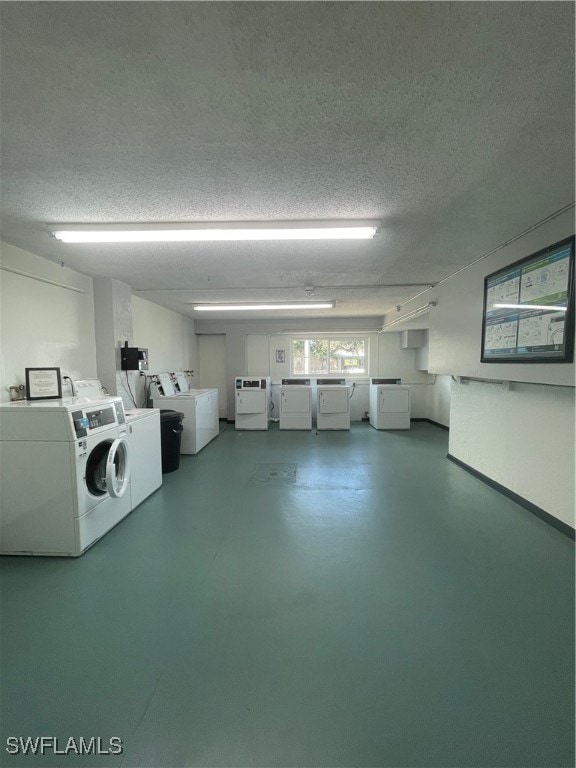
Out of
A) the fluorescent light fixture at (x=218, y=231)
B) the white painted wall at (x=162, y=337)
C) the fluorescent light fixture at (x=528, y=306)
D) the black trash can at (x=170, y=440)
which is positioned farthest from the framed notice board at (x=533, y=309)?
the white painted wall at (x=162, y=337)

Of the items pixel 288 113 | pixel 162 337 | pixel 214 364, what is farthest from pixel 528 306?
pixel 214 364

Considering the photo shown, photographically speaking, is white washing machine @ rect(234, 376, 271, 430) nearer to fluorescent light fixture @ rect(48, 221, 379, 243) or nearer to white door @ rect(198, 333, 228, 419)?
white door @ rect(198, 333, 228, 419)

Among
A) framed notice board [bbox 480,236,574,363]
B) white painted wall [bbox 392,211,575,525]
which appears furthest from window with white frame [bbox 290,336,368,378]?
framed notice board [bbox 480,236,574,363]

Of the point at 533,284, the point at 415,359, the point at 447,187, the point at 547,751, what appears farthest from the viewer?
the point at 415,359

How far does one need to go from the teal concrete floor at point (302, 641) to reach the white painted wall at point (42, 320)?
5.43ft

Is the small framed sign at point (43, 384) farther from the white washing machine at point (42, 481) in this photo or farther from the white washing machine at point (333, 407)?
the white washing machine at point (333, 407)

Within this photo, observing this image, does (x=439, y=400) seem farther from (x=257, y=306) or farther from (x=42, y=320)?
(x=42, y=320)

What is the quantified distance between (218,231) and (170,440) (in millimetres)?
2767

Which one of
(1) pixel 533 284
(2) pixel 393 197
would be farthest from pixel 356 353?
(2) pixel 393 197

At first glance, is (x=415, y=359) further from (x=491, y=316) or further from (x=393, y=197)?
(x=393, y=197)

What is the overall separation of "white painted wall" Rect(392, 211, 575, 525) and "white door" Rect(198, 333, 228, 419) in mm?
4711

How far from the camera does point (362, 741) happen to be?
108cm

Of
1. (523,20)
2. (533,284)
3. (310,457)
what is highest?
(523,20)

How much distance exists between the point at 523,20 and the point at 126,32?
4.03 ft
